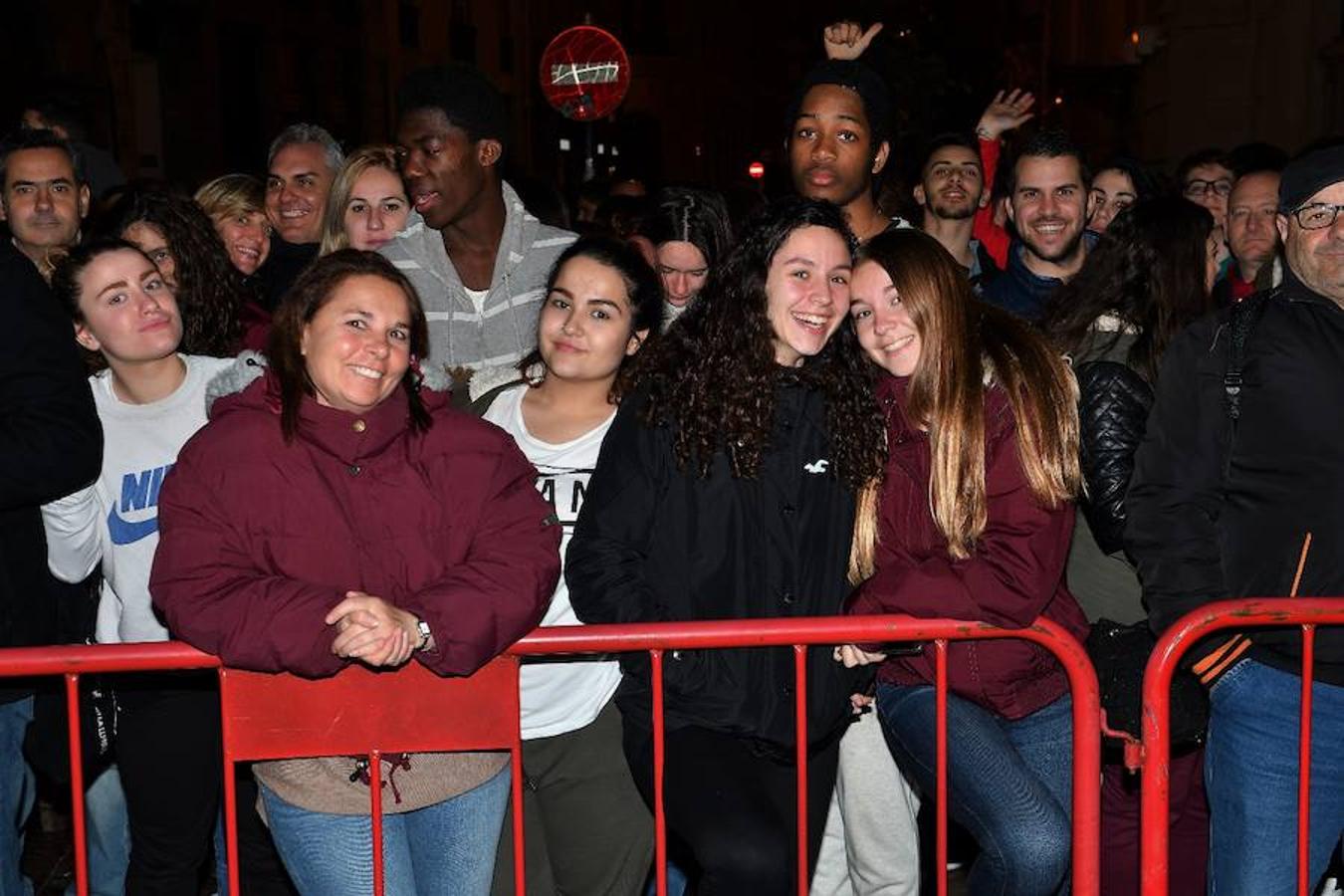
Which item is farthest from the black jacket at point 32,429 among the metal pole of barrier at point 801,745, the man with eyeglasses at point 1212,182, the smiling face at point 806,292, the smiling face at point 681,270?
the man with eyeglasses at point 1212,182

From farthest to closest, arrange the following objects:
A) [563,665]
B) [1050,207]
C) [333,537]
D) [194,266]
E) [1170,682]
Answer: [1050,207] → [194,266] → [563,665] → [1170,682] → [333,537]

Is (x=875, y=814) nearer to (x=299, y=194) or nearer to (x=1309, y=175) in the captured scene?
(x=1309, y=175)

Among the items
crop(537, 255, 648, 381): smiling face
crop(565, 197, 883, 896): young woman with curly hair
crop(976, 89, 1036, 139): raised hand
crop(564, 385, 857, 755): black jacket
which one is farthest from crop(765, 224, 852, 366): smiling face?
crop(976, 89, 1036, 139): raised hand

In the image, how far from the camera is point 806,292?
4.22 meters

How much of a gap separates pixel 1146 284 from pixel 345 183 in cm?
318

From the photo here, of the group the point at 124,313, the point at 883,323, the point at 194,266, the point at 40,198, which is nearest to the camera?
the point at 883,323

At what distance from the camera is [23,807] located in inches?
177

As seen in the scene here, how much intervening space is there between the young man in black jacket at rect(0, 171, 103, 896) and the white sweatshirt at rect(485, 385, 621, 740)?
122 centimetres

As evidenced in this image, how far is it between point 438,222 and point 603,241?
1.34m

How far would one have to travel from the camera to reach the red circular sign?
72.4 ft

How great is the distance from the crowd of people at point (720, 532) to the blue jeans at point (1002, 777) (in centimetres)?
1

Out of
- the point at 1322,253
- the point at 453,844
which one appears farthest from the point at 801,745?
the point at 1322,253

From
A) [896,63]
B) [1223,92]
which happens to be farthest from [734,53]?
[896,63]

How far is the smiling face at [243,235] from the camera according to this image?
6574mm
